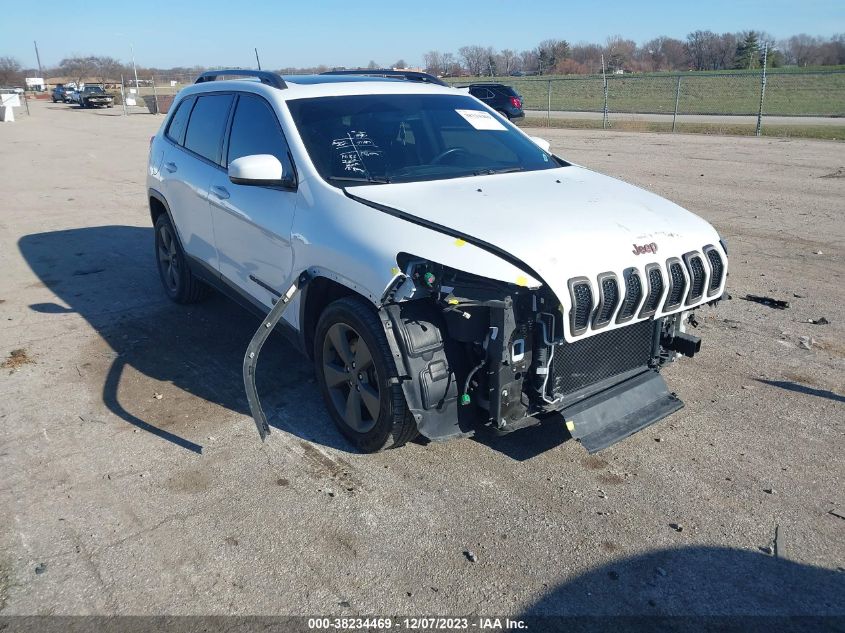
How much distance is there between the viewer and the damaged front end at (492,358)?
3312 millimetres

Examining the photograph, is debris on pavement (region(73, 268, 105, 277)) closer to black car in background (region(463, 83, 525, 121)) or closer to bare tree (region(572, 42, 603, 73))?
black car in background (region(463, 83, 525, 121))

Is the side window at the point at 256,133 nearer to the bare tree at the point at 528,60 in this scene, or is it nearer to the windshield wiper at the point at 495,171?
the windshield wiper at the point at 495,171

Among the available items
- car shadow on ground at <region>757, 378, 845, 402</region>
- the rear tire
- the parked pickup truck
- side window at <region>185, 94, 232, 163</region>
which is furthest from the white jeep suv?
the parked pickup truck

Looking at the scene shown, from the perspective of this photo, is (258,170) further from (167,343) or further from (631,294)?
(167,343)

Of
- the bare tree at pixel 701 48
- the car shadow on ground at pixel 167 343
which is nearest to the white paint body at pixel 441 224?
the car shadow on ground at pixel 167 343

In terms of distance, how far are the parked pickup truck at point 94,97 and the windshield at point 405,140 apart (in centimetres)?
5144

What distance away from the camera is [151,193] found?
665 centimetres

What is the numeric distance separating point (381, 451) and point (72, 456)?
1.77m

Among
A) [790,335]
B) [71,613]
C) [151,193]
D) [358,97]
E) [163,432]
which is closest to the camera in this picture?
[71,613]

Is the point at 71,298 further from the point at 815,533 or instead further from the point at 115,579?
the point at 815,533

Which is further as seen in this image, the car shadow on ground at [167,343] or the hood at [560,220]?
the car shadow on ground at [167,343]

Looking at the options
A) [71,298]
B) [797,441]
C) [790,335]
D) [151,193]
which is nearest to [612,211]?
[797,441]

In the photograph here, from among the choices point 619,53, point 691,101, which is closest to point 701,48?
point 619,53

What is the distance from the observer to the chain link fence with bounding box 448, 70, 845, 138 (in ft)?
84.0
